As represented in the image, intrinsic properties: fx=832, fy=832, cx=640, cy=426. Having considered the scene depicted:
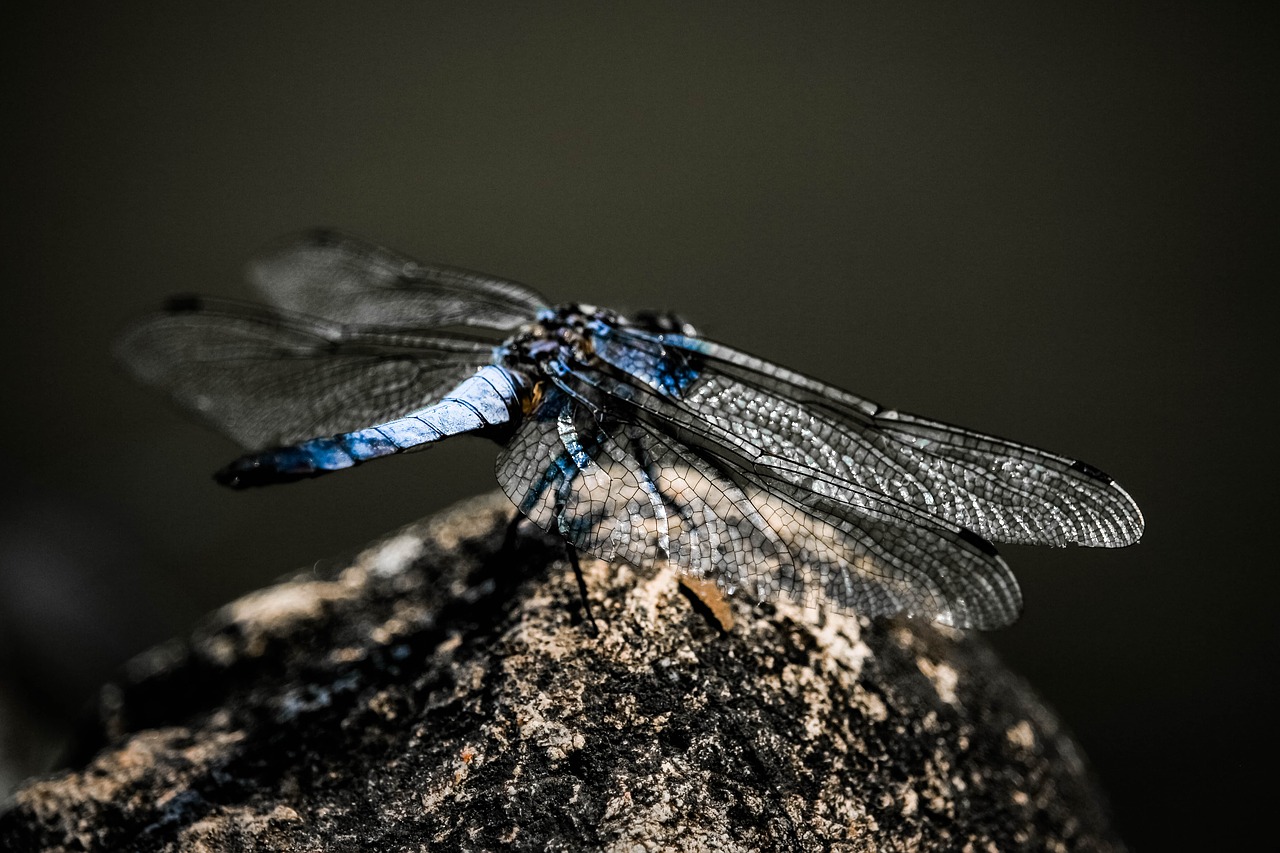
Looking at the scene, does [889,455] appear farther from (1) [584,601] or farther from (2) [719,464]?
(1) [584,601]

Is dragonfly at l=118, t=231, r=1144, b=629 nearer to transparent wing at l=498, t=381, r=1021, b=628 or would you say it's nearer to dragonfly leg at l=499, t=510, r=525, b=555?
transparent wing at l=498, t=381, r=1021, b=628

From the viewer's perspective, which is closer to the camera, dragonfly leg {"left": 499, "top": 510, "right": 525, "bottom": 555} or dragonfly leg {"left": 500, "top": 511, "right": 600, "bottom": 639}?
dragonfly leg {"left": 500, "top": 511, "right": 600, "bottom": 639}

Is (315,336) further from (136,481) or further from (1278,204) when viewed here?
(1278,204)

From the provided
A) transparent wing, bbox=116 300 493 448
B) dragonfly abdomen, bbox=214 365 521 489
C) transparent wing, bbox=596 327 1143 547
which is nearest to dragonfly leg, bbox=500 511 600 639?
dragonfly abdomen, bbox=214 365 521 489

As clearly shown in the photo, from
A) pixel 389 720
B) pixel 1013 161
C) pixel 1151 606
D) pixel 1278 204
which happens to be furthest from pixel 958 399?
pixel 389 720

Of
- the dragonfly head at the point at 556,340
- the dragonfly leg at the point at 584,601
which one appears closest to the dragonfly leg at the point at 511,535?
the dragonfly leg at the point at 584,601

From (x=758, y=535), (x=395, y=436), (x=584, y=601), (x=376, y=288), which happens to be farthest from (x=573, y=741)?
(x=376, y=288)
